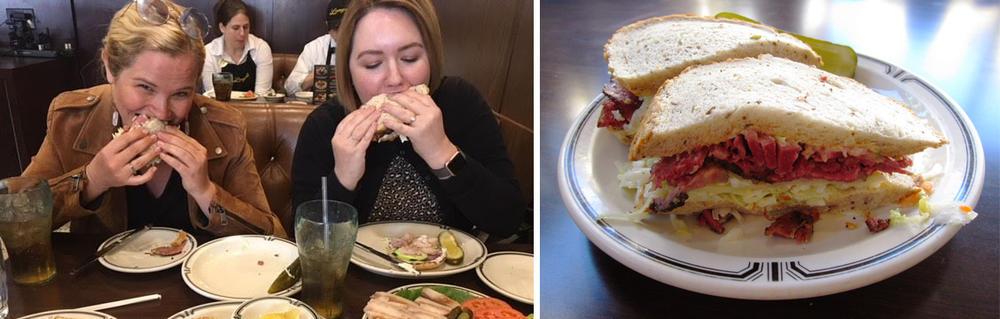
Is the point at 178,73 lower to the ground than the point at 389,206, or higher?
higher

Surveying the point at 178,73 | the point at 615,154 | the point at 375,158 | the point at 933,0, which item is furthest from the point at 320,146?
the point at 933,0

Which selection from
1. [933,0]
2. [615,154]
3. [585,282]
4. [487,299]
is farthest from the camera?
[933,0]

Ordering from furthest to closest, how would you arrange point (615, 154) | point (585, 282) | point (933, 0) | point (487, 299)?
point (933, 0), point (615, 154), point (487, 299), point (585, 282)

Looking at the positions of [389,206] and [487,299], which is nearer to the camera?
[487,299]

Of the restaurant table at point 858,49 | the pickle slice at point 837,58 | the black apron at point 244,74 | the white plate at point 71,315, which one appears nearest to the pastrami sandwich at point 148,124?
the black apron at point 244,74

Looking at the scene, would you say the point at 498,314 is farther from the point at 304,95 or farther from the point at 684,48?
the point at 684,48

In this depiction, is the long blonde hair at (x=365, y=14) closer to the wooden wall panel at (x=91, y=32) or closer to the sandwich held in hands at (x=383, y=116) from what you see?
the sandwich held in hands at (x=383, y=116)

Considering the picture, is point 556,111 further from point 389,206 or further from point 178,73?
point 178,73
